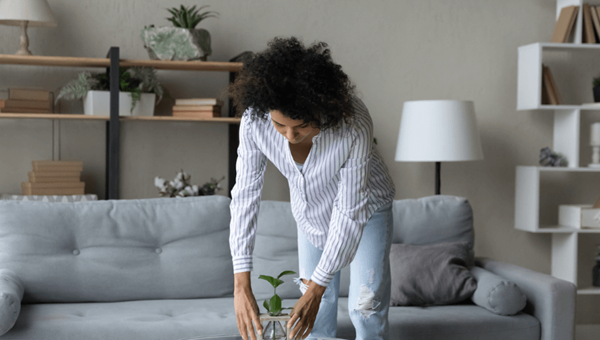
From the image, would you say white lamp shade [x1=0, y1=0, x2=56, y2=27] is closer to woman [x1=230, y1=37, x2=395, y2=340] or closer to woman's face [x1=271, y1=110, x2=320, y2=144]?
woman [x1=230, y1=37, x2=395, y2=340]

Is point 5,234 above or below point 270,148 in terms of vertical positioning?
below

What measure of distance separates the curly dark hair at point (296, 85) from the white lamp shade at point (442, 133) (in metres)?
1.70

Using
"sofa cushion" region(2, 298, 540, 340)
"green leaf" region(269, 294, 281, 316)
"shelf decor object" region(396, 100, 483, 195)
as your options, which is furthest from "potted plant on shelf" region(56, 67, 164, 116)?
"green leaf" region(269, 294, 281, 316)

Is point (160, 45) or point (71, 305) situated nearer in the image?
point (71, 305)

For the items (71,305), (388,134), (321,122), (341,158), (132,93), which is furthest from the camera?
(388,134)

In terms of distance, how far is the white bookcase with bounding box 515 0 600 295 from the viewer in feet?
10.2

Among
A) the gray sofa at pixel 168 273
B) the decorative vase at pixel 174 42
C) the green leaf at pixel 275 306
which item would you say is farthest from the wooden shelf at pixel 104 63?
the green leaf at pixel 275 306

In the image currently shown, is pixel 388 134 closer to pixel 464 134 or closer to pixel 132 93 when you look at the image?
pixel 464 134

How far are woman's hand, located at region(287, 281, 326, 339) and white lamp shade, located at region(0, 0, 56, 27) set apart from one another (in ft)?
6.63

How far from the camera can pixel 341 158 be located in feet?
4.34

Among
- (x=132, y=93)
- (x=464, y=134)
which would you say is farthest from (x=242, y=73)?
(x=464, y=134)

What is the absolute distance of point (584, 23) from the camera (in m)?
3.17

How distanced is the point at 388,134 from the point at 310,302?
7.03 feet

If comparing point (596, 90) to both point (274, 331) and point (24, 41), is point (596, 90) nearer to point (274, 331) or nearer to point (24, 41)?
point (274, 331)
